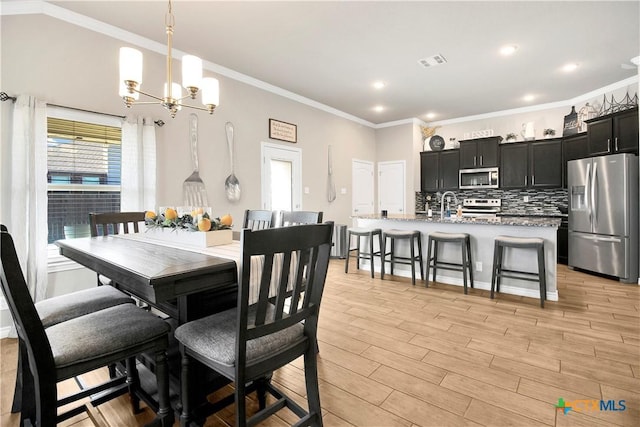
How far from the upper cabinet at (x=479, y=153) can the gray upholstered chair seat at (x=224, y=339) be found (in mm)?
6062

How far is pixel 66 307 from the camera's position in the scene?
1591 mm

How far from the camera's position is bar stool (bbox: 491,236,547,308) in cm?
321

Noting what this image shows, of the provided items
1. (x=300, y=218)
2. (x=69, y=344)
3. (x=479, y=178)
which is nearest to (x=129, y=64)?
(x=300, y=218)

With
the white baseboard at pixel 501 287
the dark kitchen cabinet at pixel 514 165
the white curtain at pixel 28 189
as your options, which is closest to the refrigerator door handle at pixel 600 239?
the dark kitchen cabinet at pixel 514 165

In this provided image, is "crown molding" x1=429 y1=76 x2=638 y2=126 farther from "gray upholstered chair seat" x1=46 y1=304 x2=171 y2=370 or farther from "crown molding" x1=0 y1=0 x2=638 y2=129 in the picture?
"gray upholstered chair seat" x1=46 y1=304 x2=171 y2=370

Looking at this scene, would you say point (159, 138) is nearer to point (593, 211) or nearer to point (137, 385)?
point (137, 385)

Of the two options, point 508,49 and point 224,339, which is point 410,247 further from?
point 224,339

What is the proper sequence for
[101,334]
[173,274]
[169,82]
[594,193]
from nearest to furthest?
[173,274]
[101,334]
[169,82]
[594,193]

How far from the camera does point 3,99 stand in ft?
8.42

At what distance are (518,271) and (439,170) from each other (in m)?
3.63

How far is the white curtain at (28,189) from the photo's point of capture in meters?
2.59

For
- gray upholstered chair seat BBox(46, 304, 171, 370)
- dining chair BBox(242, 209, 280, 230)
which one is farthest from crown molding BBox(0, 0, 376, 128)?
gray upholstered chair seat BBox(46, 304, 171, 370)

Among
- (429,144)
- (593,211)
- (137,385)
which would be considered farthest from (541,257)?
(429,144)

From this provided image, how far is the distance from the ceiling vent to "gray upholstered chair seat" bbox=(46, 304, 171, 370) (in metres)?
4.06
